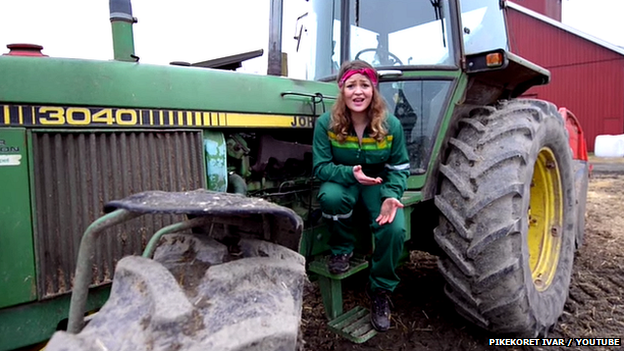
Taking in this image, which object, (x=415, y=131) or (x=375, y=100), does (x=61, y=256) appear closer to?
(x=375, y=100)

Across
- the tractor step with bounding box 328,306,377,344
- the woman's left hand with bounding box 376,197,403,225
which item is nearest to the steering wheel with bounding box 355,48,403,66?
the woman's left hand with bounding box 376,197,403,225

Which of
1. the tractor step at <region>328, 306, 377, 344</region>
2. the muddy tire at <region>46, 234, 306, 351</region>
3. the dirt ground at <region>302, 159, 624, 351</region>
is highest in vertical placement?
the muddy tire at <region>46, 234, 306, 351</region>

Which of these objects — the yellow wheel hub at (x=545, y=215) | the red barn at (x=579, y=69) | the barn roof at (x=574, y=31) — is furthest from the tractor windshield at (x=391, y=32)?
the barn roof at (x=574, y=31)

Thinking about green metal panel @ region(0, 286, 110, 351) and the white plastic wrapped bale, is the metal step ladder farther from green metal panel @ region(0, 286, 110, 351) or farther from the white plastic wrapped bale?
the white plastic wrapped bale

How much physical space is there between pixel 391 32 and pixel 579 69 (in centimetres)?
1657

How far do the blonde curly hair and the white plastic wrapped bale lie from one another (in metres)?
14.8

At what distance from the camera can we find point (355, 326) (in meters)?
2.28

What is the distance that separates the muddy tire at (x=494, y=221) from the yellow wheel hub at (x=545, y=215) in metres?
0.32

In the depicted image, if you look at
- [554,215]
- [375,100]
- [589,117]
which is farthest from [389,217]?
[589,117]

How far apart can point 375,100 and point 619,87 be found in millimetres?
16803

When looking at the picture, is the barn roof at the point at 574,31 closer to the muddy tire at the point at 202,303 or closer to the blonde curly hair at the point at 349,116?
the blonde curly hair at the point at 349,116

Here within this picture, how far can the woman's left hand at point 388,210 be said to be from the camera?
2.20 m

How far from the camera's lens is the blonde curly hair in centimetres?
230

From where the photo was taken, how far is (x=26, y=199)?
1.57m
